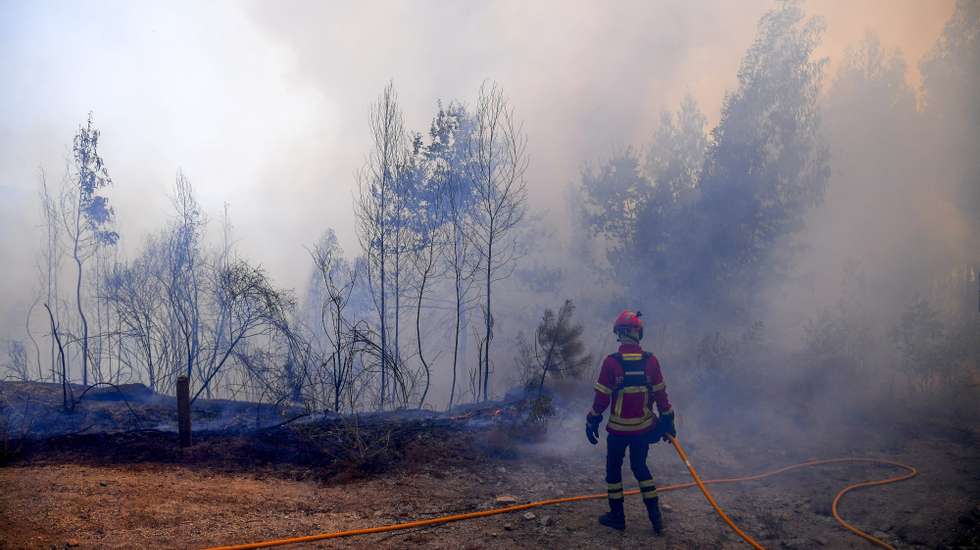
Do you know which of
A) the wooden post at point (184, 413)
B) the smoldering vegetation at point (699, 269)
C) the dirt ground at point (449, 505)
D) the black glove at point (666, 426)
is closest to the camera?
the dirt ground at point (449, 505)

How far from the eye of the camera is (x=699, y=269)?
16.6m

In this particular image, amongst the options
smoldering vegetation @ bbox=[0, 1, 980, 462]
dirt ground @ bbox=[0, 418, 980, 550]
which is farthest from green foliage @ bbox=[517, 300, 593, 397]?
dirt ground @ bbox=[0, 418, 980, 550]

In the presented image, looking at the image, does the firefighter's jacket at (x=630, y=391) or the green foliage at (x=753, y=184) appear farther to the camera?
the green foliage at (x=753, y=184)

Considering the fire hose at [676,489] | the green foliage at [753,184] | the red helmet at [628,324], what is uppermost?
the green foliage at [753,184]

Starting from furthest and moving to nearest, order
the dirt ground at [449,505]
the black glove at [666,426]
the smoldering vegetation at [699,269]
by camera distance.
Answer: the smoldering vegetation at [699,269], the black glove at [666,426], the dirt ground at [449,505]

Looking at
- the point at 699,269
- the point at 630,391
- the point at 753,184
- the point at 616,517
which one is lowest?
the point at 616,517

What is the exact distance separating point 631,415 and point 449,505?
2.16 meters

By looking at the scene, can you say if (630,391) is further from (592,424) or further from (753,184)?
(753,184)

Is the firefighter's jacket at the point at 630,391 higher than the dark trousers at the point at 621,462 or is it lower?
higher

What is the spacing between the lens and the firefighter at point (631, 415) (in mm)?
5168

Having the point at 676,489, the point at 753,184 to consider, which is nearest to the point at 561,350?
the point at 676,489

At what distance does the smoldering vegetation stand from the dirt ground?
193 cm

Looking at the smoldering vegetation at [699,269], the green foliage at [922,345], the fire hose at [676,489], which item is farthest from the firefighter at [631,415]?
the green foliage at [922,345]

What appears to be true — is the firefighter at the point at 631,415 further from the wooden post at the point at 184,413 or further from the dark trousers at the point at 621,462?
the wooden post at the point at 184,413
